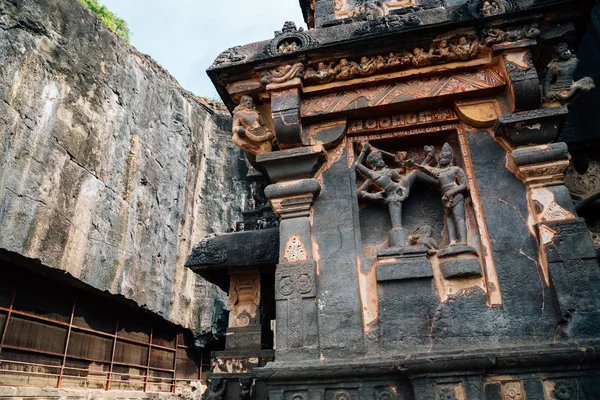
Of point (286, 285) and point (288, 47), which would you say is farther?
point (288, 47)

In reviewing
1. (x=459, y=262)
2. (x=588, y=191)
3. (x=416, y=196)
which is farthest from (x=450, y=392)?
(x=588, y=191)

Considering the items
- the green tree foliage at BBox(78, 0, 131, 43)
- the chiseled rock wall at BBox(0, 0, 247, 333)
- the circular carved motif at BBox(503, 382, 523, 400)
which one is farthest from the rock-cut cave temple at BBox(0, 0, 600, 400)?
the green tree foliage at BBox(78, 0, 131, 43)

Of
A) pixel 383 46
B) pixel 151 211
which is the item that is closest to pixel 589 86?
pixel 383 46

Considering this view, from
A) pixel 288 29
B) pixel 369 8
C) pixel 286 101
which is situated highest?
pixel 369 8

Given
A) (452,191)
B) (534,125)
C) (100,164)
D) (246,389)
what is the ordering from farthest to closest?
(100,164) → (246,389) → (452,191) → (534,125)

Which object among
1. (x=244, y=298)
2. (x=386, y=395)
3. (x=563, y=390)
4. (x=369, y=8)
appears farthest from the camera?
(x=369, y=8)

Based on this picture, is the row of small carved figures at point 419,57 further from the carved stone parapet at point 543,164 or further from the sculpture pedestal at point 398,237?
the sculpture pedestal at point 398,237

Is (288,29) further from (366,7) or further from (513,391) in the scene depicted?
(513,391)

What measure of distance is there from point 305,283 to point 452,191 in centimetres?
160

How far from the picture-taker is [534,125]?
374 centimetres

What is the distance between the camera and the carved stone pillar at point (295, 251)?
138 inches

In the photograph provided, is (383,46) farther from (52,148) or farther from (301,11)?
(52,148)

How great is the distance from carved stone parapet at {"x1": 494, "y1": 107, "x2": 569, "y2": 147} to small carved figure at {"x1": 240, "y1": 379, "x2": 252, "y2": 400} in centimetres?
376

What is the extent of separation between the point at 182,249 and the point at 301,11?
13.0 meters
